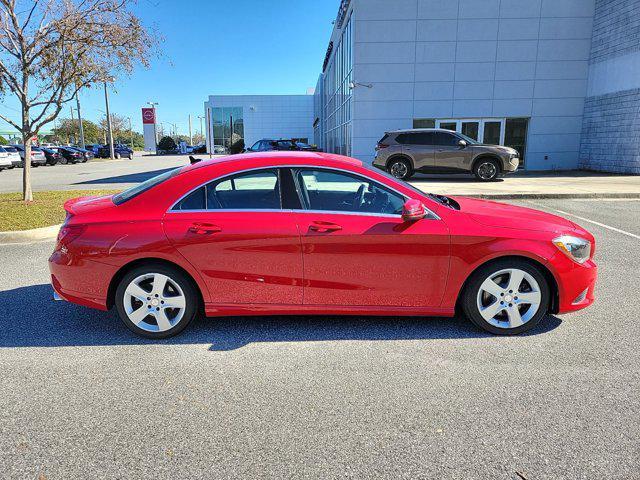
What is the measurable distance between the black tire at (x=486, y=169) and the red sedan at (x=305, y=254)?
40.6 feet

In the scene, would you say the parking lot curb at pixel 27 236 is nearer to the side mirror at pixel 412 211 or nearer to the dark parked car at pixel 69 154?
the side mirror at pixel 412 211

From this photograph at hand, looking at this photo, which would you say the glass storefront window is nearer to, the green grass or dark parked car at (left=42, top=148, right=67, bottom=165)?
dark parked car at (left=42, top=148, right=67, bottom=165)

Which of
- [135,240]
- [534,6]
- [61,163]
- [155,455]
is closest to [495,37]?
[534,6]

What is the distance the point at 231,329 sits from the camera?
13.0 feet

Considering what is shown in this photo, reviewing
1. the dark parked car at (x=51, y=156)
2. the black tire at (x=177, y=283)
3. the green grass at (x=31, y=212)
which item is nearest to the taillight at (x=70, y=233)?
the black tire at (x=177, y=283)

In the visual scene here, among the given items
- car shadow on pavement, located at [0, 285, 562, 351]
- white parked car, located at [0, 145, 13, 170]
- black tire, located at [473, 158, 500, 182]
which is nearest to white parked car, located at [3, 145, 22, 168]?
white parked car, located at [0, 145, 13, 170]

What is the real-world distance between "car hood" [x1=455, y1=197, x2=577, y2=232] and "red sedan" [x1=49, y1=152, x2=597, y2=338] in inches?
0.7

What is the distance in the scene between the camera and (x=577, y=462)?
229 cm

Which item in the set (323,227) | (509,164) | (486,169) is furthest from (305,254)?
(509,164)

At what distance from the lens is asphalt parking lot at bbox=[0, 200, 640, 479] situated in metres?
2.32

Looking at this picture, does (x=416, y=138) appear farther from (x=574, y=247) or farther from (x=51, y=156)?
(x=51, y=156)

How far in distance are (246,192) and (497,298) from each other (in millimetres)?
2277

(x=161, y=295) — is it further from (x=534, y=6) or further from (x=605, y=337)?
(x=534, y=6)

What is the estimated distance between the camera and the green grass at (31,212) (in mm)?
8172
